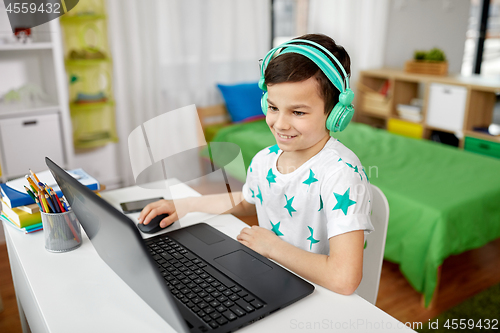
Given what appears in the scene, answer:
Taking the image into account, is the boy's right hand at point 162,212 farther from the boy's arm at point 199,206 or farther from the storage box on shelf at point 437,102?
the storage box on shelf at point 437,102

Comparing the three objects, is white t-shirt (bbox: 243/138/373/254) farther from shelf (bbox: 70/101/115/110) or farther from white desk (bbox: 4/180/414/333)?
shelf (bbox: 70/101/115/110)

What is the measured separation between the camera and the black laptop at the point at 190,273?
623mm

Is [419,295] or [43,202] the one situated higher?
[43,202]

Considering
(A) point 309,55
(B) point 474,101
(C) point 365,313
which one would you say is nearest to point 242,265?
(C) point 365,313

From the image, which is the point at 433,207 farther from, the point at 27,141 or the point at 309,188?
the point at 27,141

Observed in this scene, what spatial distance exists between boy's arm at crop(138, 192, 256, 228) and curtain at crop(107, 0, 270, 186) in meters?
1.67

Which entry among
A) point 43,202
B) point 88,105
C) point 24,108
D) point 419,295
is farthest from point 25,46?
point 419,295

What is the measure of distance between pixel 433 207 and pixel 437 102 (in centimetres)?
179

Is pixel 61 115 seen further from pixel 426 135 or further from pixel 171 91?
pixel 426 135

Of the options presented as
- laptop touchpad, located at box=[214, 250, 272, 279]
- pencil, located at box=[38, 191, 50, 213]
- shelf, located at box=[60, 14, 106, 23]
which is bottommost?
laptop touchpad, located at box=[214, 250, 272, 279]

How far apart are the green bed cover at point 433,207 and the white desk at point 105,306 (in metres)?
0.73

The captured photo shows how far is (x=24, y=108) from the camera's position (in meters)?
2.40

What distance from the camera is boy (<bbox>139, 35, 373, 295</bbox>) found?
0.86m

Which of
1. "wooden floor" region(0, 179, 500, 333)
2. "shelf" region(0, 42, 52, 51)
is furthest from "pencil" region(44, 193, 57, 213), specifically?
"shelf" region(0, 42, 52, 51)
